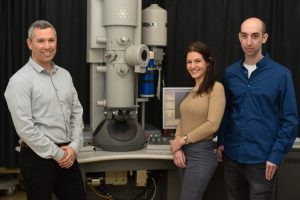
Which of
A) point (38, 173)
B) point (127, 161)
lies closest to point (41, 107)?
point (38, 173)

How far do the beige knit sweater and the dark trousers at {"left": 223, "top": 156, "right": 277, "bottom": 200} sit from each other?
0.23 m

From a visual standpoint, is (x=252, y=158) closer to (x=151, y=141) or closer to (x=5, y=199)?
(x=151, y=141)

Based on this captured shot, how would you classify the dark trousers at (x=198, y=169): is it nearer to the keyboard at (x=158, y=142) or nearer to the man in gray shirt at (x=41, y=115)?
the keyboard at (x=158, y=142)

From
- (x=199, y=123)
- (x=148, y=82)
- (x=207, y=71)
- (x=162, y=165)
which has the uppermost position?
(x=207, y=71)

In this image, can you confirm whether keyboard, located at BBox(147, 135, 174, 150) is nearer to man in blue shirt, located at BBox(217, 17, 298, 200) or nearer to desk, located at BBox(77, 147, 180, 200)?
desk, located at BBox(77, 147, 180, 200)

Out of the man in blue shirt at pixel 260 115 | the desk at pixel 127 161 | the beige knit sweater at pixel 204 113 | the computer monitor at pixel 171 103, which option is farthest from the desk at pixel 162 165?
the man in blue shirt at pixel 260 115

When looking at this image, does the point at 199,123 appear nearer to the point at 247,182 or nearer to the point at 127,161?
the point at 247,182

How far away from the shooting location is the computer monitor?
8.95 feet

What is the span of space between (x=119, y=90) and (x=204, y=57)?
2.16 feet

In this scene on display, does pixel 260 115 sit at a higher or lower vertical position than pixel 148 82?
lower

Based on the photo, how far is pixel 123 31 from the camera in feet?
8.31

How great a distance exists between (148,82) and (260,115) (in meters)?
0.97

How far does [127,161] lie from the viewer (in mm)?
2471

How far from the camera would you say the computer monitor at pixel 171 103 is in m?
2.73
